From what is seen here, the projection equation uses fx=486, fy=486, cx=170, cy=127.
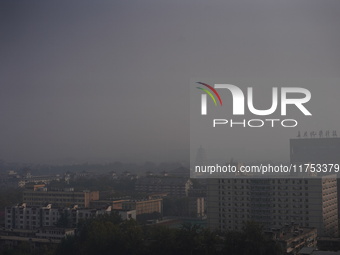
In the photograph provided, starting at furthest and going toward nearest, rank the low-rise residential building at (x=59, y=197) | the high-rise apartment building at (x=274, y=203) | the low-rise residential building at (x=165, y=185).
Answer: the low-rise residential building at (x=165, y=185) → the low-rise residential building at (x=59, y=197) → the high-rise apartment building at (x=274, y=203)

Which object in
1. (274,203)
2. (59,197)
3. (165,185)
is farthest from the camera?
(165,185)

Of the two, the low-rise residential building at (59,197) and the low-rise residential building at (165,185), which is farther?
the low-rise residential building at (165,185)

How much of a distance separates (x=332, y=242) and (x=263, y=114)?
1.31 meters

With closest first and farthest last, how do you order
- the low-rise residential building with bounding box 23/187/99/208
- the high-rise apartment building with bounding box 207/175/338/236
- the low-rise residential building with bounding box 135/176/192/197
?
1. the high-rise apartment building with bounding box 207/175/338/236
2. the low-rise residential building with bounding box 23/187/99/208
3. the low-rise residential building with bounding box 135/176/192/197

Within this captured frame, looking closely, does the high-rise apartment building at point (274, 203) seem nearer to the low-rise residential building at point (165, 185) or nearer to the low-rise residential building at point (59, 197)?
the low-rise residential building at point (59, 197)

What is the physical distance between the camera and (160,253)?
372 cm

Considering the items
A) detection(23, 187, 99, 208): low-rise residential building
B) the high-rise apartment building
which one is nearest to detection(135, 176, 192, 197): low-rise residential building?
detection(23, 187, 99, 208): low-rise residential building

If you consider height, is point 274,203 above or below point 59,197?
above

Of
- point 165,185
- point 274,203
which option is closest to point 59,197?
point 165,185

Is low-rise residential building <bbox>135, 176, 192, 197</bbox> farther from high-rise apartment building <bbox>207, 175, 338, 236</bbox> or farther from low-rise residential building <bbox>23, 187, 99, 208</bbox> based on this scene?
high-rise apartment building <bbox>207, 175, 338, 236</bbox>

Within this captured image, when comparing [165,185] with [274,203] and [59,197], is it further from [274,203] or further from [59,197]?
[274,203]

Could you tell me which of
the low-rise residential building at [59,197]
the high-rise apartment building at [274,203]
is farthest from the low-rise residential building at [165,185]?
the high-rise apartment building at [274,203]

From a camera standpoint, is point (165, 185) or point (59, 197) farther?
point (165, 185)

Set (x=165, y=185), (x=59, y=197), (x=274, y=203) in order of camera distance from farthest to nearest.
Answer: (x=165, y=185)
(x=59, y=197)
(x=274, y=203)
